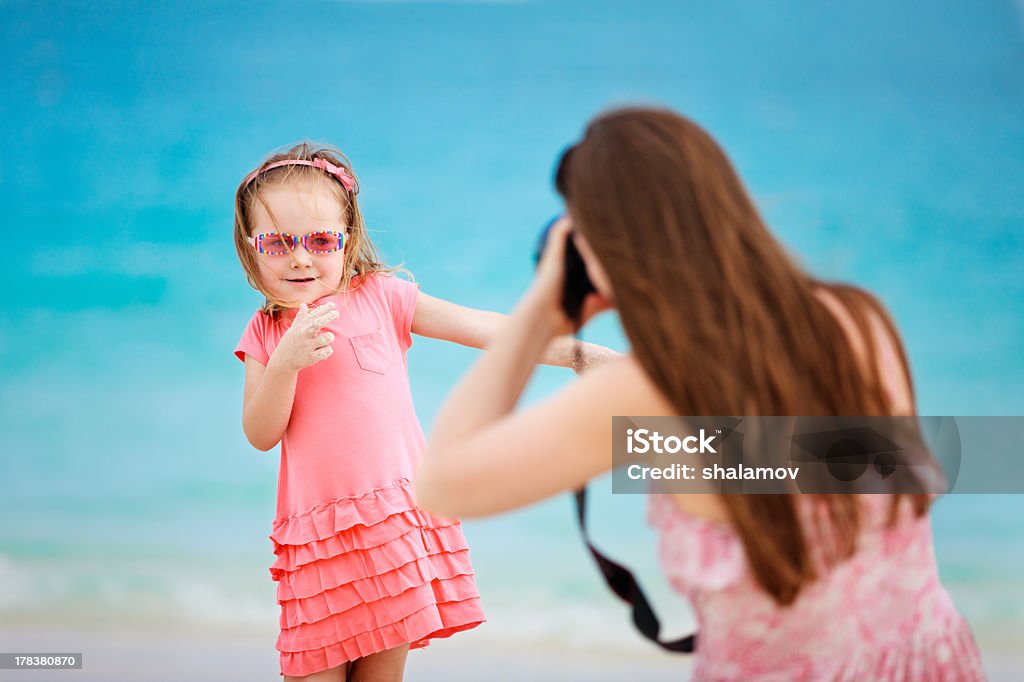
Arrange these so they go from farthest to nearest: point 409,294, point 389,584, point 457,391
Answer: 1. point 409,294
2. point 389,584
3. point 457,391

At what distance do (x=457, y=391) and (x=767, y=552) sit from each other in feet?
1.12

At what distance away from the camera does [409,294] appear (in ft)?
6.62

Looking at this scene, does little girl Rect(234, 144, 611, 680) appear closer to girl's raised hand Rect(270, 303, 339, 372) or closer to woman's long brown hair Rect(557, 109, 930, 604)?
girl's raised hand Rect(270, 303, 339, 372)

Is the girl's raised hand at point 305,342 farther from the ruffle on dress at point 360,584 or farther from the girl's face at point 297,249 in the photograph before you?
the ruffle on dress at point 360,584

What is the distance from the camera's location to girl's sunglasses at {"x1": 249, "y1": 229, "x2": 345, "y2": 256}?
1885mm

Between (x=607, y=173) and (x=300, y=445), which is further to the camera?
(x=300, y=445)

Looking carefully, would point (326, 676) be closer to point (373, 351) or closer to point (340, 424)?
point (340, 424)

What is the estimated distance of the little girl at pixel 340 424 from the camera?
179 centimetres

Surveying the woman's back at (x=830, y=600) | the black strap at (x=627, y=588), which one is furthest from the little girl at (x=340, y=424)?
the woman's back at (x=830, y=600)

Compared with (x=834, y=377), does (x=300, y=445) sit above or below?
above

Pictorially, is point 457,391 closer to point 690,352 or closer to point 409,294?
point 690,352

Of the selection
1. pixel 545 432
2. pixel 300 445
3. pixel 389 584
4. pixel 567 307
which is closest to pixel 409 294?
pixel 300 445

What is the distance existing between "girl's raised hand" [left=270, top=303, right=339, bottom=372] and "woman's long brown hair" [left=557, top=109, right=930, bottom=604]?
0.81 m

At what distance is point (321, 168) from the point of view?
A: 1994 mm
